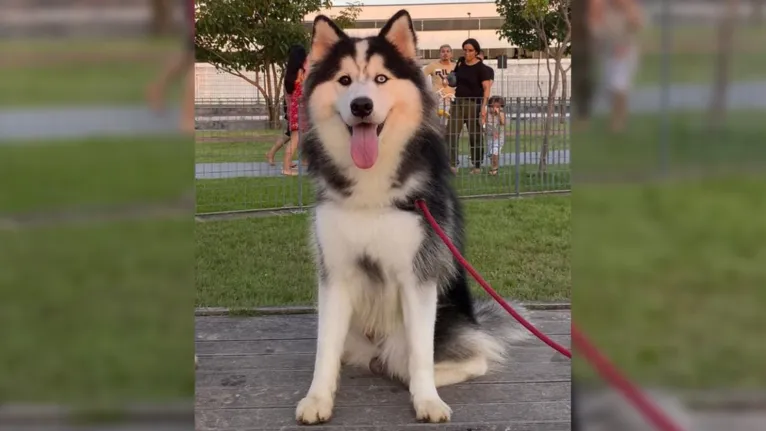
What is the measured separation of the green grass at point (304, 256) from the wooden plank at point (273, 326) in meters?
0.45

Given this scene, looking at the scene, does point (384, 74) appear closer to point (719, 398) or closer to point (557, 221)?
point (719, 398)

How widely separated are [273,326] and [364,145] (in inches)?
77.2

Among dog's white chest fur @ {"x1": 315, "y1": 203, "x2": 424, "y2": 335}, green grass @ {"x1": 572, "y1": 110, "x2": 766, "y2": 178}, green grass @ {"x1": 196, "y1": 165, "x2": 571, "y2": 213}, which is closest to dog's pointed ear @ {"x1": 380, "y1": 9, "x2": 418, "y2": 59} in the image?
dog's white chest fur @ {"x1": 315, "y1": 203, "x2": 424, "y2": 335}

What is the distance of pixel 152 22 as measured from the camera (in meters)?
0.89

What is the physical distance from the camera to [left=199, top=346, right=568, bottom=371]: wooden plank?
3842 millimetres

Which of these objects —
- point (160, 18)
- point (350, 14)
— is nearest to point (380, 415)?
point (160, 18)

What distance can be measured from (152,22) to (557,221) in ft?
27.1

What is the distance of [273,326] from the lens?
4570 millimetres

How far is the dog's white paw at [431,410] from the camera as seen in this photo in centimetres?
311

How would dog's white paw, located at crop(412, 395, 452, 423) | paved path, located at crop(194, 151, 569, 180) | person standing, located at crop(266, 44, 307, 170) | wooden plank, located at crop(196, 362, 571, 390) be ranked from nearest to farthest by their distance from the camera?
dog's white paw, located at crop(412, 395, 452, 423), wooden plank, located at crop(196, 362, 571, 390), person standing, located at crop(266, 44, 307, 170), paved path, located at crop(194, 151, 569, 180)

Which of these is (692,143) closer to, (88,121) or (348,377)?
(88,121)

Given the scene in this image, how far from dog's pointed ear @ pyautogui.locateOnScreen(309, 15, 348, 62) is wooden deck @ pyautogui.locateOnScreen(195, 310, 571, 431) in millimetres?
1799

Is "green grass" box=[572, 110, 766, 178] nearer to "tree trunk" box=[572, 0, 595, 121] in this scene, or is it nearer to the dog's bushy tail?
"tree trunk" box=[572, 0, 595, 121]

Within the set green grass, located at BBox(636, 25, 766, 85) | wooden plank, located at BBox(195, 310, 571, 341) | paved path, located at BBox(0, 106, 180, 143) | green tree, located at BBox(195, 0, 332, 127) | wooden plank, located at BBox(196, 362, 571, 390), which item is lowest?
wooden plank, located at BBox(196, 362, 571, 390)
